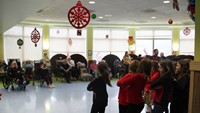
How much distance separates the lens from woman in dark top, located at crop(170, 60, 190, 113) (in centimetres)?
298

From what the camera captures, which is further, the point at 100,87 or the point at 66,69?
the point at 66,69

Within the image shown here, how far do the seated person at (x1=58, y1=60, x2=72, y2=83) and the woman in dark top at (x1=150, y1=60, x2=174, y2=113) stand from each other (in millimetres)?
8109

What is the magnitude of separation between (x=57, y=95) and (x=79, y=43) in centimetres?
774

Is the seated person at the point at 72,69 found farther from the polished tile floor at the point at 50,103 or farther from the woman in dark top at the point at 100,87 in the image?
the woman in dark top at the point at 100,87

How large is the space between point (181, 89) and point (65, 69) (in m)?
8.60

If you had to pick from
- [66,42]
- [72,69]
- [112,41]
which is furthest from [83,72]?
[112,41]

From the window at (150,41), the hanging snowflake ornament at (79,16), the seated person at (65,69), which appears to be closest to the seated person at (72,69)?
the seated person at (65,69)

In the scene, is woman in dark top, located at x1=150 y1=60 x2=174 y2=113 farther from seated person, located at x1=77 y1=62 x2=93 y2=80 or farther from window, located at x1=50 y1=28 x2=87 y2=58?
window, located at x1=50 y1=28 x2=87 y2=58

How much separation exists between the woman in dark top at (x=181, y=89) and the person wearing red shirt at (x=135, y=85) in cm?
43

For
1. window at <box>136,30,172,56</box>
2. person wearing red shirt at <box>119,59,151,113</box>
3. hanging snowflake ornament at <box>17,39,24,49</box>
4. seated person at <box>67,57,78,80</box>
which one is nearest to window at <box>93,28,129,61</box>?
window at <box>136,30,172,56</box>

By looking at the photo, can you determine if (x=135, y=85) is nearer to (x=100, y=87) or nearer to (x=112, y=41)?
(x=100, y=87)

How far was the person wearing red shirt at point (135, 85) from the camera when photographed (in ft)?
10.4

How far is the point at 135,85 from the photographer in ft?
10.5

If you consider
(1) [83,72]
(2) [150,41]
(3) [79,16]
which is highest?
(3) [79,16]
